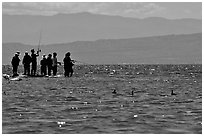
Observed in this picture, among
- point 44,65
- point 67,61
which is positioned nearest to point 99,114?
point 67,61

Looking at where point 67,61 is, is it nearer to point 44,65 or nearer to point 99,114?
point 44,65

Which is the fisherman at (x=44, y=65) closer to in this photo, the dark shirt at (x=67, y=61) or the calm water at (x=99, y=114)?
the dark shirt at (x=67, y=61)

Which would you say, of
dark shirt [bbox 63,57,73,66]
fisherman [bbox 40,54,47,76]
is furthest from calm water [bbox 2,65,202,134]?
dark shirt [bbox 63,57,73,66]

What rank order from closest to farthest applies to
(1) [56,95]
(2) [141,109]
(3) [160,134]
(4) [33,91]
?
(3) [160,134]
(2) [141,109]
(1) [56,95]
(4) [33,91]

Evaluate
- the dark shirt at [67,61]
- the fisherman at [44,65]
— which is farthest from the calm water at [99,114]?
the dark shirt at [67,61]

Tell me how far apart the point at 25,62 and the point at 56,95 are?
17.1 meters

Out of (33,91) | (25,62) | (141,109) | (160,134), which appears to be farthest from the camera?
(25,62)

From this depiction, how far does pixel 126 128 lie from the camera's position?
736 inches

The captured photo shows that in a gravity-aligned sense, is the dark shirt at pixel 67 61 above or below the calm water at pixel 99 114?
above

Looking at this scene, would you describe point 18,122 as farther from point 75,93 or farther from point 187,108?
point 75,93

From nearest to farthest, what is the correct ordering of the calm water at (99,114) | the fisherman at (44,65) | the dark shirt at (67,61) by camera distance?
the calm water at (99,114) → the fisherman at (44,65) → the dark shirt at (67,61)

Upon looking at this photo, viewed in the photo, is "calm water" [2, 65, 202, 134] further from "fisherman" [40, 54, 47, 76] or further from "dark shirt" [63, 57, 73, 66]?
"dark shirt" [63, 57, 73, 66]

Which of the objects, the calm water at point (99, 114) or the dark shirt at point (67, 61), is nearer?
the calm water at point (99, 114)

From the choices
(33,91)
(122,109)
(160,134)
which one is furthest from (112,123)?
(33,91)
